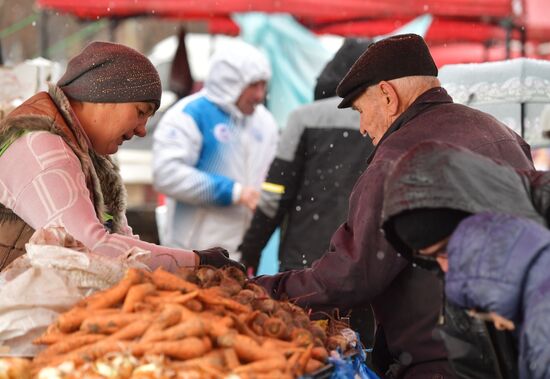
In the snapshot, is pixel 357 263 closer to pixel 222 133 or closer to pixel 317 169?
pixel 317 169

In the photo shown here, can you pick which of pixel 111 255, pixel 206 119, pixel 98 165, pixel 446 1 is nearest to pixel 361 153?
pixel 206 119

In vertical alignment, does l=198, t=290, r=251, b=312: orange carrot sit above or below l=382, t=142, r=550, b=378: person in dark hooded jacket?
below

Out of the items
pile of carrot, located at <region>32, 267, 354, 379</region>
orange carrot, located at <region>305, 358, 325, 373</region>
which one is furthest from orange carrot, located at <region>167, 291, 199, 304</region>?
orange carrot, located at <region>305, 358, 325, 373</region>

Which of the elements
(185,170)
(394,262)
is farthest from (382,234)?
(185,170)

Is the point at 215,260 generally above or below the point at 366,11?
above

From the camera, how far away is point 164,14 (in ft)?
34.3

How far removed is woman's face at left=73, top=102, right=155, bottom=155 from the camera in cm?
356

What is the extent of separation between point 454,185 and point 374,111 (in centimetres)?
123

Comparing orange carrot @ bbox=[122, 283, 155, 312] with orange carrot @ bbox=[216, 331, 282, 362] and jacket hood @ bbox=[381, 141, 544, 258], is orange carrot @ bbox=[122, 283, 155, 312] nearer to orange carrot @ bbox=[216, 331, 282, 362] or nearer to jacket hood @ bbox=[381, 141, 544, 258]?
orange carrot @ bbox=[216, 331, 282, 362]

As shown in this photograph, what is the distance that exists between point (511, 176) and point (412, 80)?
109cm

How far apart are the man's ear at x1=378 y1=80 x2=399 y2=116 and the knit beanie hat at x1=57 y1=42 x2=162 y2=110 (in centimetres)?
88

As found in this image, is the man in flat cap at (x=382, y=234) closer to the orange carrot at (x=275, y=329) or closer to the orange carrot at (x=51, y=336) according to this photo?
the orange carrot at (x=275, y=329)

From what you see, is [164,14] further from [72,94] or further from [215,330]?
[215,330]

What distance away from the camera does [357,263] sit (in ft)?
10.7
